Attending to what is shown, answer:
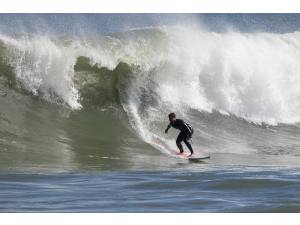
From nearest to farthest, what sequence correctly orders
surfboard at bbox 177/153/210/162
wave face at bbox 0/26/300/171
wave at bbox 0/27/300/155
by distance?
surfboard at bbox 177/153/210/162, wave face at bbox 0/26/300/171, wave at bbox 0/27/300/155

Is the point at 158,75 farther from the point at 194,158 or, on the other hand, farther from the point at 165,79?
the point at 194,158

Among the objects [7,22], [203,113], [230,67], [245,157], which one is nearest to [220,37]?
[230,67]

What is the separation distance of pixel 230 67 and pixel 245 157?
6.47m

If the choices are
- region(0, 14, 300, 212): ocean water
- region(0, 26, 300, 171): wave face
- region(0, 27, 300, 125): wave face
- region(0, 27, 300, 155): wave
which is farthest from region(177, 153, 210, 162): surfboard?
region(0, 27, 300, 125): wave face

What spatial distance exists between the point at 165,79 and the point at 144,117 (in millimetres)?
2275

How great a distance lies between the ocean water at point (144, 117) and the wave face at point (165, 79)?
34 millimetres

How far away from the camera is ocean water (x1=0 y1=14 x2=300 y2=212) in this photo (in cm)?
952

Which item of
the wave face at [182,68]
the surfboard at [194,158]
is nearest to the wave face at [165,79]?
the wave face at [182,68]

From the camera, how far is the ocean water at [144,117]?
9.52 metres

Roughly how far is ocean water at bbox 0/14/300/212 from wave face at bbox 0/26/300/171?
3 cm

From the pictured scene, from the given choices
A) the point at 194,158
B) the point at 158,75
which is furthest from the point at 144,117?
the point at 194,158

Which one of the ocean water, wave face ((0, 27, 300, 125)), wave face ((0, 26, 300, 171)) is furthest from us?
wave face ((0, 27, 300, 125))

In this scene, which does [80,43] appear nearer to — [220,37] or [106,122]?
[106,122]

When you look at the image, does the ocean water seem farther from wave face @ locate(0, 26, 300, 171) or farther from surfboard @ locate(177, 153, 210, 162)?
surfboard @ locate(177, 153, 210, 162)
